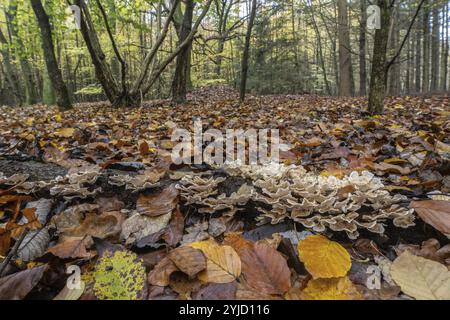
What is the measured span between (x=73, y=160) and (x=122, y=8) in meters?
6.74

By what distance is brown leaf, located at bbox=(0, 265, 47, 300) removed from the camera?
963mm

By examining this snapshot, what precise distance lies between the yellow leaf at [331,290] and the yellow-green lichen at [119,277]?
583 mm

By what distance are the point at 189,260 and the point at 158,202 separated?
1.69 feet

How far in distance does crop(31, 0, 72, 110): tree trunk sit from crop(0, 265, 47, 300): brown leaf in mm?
7002

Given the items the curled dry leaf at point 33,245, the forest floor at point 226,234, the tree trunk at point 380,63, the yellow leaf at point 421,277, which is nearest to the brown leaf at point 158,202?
the forest floor at point 226,234

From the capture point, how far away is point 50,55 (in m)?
6.93

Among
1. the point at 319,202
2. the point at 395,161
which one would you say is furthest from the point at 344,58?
the point at 319,202

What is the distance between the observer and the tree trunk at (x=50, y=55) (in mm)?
6711

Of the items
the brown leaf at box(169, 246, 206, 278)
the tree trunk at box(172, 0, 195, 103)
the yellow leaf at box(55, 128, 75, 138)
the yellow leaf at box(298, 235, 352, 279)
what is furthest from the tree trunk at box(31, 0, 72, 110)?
the yellow leaf at box(298, 235, 352, 279)

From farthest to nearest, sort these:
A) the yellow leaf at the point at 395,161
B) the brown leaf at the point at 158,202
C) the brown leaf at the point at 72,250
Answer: the yellow leaf at the point at 395,161 → the brown leaf at the point at 158,202 → the brown leaf at the point at 72,250

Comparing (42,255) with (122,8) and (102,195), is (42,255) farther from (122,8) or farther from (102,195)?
(122,8)

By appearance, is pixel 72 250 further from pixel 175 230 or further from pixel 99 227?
pixel 175 230

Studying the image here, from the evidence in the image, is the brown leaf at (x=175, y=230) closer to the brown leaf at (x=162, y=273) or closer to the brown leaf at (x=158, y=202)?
the brown leaf at (x=158, y=202)

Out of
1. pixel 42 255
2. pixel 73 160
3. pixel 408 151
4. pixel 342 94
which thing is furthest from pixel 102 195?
pixel 342 94
